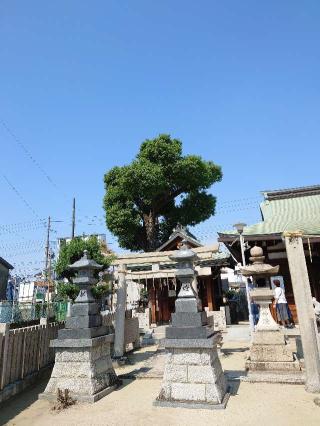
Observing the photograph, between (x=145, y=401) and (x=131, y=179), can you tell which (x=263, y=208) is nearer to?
(x=131, y=179)

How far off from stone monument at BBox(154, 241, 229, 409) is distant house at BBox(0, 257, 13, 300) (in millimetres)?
29847

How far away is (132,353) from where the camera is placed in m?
12.5

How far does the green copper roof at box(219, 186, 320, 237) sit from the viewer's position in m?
14.6

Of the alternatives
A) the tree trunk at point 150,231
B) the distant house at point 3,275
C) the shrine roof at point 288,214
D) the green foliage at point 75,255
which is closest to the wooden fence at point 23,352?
the green foliage at point 75,255

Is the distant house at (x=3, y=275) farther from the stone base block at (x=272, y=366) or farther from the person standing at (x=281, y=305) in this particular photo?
the stone base block at (x=272, y=366)

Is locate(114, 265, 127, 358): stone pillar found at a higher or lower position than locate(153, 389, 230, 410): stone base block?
higher

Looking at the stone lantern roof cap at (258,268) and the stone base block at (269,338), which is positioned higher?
the stone lantern roof cap at (258,268)

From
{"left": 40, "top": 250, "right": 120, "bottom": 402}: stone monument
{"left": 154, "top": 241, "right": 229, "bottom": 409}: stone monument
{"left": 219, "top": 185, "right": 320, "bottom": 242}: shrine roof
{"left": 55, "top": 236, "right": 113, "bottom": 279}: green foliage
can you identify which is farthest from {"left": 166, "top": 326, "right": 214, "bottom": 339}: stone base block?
{"left": 55, "top": 236, "right": 113, "bottom": 279}: green foliage

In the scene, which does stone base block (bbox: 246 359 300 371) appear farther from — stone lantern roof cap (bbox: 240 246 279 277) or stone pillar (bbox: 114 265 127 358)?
stone pillar (bbox: 114 265 127 358)

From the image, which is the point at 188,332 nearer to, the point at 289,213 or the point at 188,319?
the point at 188,319

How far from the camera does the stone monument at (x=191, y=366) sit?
5875 mm

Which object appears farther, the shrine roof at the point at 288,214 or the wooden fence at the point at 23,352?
the shrine roof at the point at 288,214

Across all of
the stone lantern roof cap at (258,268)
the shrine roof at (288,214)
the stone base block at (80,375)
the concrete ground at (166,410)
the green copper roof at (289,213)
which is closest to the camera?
the concrete ground at (166,410)

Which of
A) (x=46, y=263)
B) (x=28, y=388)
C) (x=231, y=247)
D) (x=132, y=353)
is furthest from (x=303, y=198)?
(x=46, y=263)
